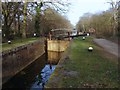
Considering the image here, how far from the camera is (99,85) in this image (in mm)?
9031

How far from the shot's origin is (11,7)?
1374 inches

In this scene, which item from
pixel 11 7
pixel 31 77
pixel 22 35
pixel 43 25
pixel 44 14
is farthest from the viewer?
pixel 43 25

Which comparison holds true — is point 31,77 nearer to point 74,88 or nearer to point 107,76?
point 107,76

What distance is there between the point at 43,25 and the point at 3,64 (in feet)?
112

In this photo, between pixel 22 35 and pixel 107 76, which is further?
pixel 22 35

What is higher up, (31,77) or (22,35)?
(22,35)

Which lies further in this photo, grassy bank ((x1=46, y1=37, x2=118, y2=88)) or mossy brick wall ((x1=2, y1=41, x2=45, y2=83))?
mossy brick wall ((x1=2, y1=41, x2=45, y2=83))

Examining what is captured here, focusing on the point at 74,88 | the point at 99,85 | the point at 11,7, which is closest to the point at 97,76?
the point at 99,85

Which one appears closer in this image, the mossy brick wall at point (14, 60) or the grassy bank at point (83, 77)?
the grassy bank at point (83, 77)

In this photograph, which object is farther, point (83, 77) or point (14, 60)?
point (14, 60)

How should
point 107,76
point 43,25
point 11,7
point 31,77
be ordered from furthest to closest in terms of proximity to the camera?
point 43,25 → point 11,7 → point 31,77 → point 107,76

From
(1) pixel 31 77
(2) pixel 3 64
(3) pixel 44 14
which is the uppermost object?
(3) pixel 44 14

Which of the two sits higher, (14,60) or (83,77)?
(83,77)

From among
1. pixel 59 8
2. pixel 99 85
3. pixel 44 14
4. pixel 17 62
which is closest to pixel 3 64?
pixel 17 62
